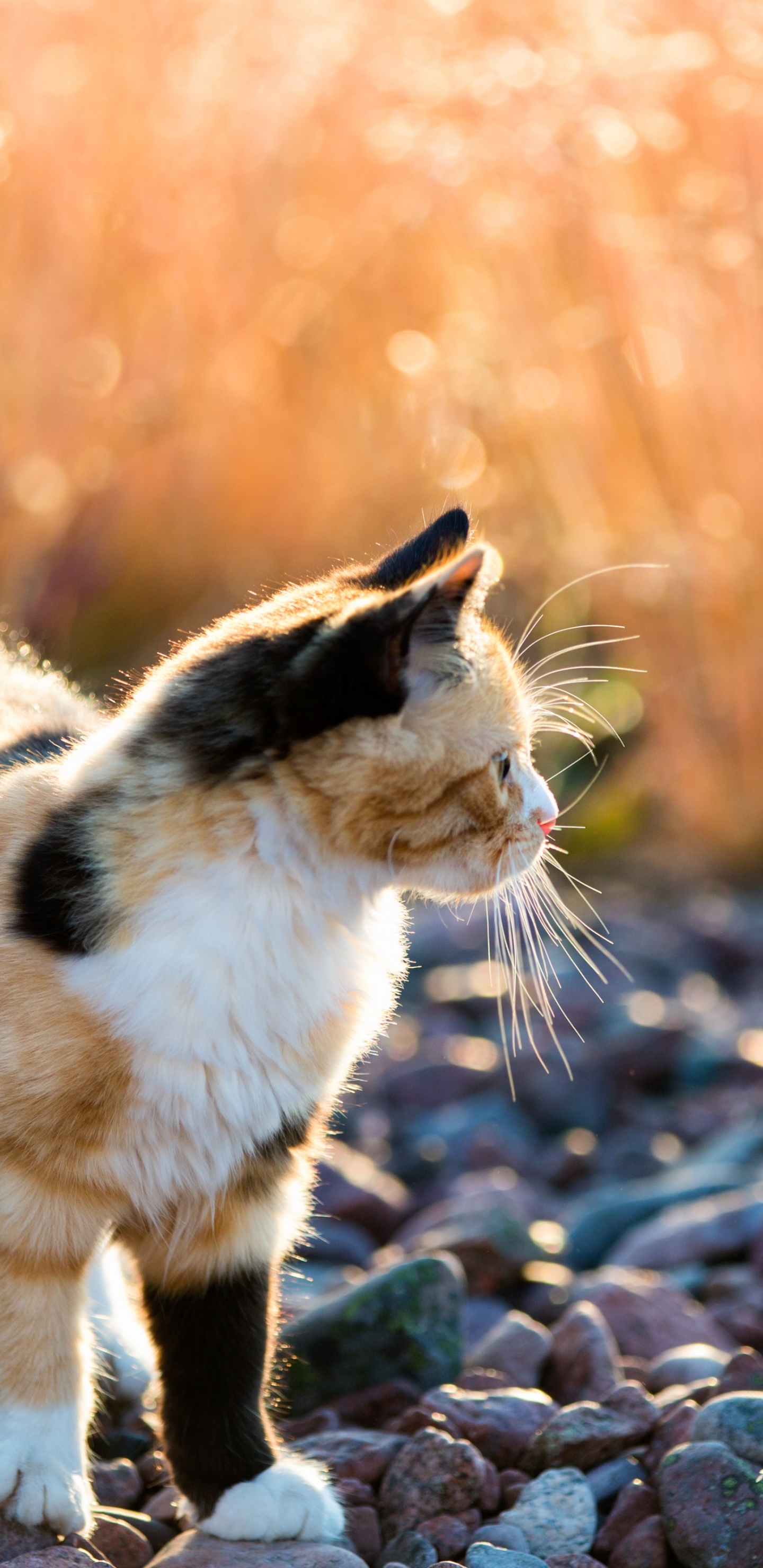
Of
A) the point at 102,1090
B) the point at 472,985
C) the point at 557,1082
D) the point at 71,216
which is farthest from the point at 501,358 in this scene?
the point at 102,1090

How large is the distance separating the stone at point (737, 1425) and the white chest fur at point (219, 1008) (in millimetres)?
456

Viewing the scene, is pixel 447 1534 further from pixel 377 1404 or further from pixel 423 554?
pixel 423 554

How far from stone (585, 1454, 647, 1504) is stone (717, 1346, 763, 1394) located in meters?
0.15

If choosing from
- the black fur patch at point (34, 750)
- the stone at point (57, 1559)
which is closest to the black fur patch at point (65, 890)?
the black fur patch at point (34, 750)

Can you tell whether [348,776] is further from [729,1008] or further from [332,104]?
[332,104]

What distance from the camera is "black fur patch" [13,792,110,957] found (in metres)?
1.20

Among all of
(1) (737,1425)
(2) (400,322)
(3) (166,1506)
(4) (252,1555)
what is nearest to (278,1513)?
(4) (252,1555)

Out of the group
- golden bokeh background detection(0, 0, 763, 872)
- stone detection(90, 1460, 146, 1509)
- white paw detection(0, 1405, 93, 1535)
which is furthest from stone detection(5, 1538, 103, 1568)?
golden bokeh background detection(0, 0, 763, 872)

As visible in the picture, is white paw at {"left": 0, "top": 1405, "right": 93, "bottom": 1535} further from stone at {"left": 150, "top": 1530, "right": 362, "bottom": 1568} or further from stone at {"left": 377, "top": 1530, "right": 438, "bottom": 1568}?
stone at {"left": 377, "top": 1530, "right": 438, "bottom": 1568}

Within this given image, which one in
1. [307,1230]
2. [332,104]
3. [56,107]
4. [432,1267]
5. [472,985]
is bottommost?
[472,985]

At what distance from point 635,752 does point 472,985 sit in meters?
0.98

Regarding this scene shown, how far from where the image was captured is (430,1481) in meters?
1.29

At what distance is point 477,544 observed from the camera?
3.99 feet

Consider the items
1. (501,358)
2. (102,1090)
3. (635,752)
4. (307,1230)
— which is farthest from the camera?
(635,752)
